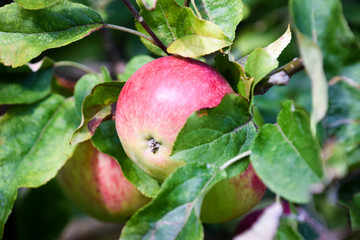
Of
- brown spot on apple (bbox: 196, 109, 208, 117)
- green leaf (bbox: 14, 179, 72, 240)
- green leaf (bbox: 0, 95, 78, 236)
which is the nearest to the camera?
brown spot on apple (bbox: 196, 109, 208, 117)

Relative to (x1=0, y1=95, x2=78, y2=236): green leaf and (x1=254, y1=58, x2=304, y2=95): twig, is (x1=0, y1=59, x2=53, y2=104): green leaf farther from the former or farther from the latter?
(x1=254, y1=58, x2=304, y2=95): twig

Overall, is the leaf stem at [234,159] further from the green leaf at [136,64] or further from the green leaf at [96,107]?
the green leaf at [136,64]

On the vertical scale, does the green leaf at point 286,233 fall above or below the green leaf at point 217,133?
below

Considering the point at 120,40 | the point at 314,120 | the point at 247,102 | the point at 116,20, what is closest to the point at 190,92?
the point at 247,102

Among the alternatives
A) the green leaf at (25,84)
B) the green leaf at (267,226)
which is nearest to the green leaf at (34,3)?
the green leaf at (25,84)

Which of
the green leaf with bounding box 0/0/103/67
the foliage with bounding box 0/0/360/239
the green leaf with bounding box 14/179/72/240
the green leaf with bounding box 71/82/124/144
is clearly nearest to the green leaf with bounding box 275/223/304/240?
the foliage with bounding box 0/0/360/239

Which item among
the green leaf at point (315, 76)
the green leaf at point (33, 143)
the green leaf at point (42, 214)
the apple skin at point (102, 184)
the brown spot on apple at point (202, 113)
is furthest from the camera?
the green leaf at point (42, 214)
